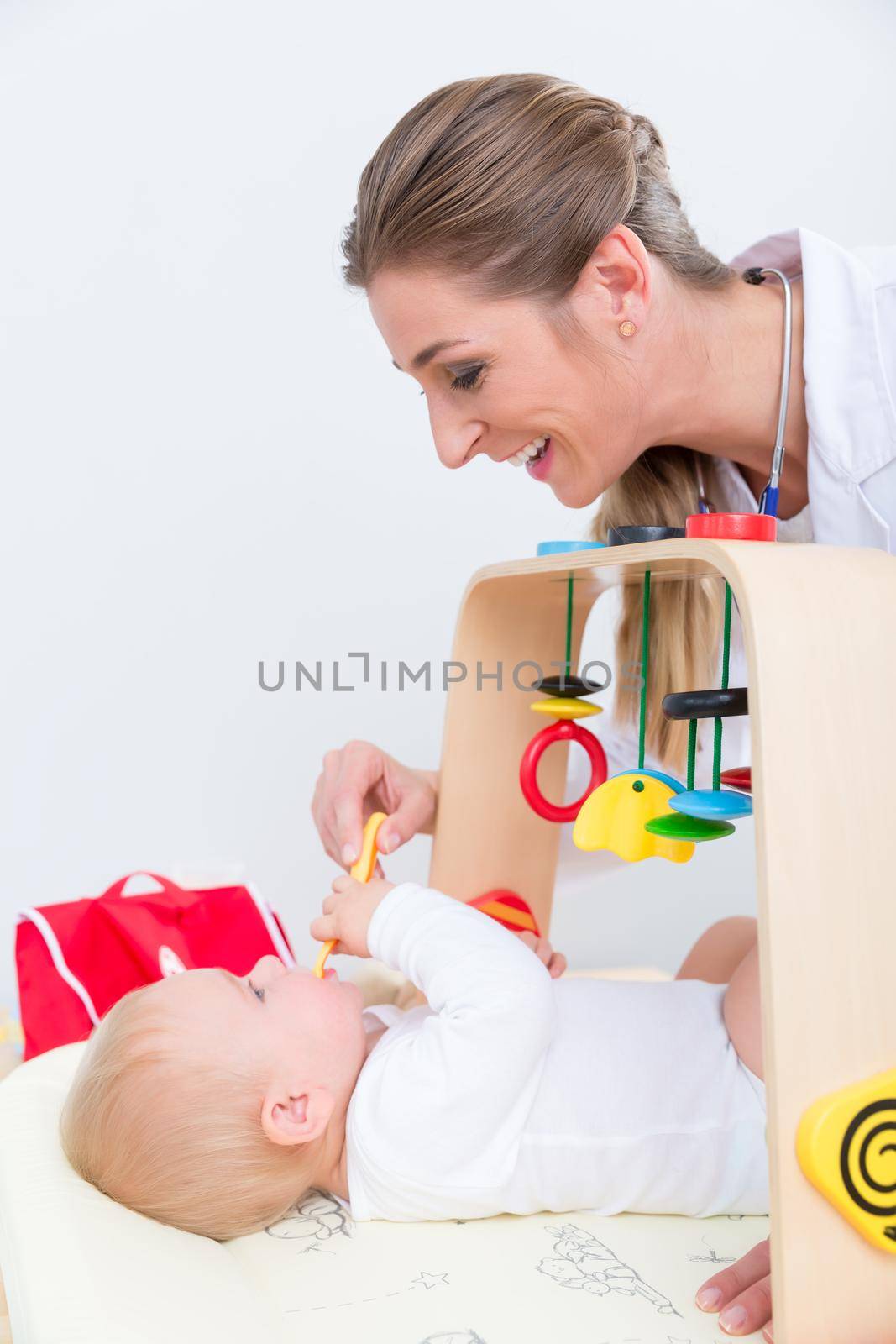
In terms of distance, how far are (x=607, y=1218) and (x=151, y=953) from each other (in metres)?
0.61

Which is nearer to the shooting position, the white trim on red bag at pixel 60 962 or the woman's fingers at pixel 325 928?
the woman's fingers at pixel 325 928

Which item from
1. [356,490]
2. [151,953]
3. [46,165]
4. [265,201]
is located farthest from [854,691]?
[46,165]

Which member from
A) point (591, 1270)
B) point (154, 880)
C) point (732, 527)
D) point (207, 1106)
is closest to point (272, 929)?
point (154, 880)

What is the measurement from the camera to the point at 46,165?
1712 millimetres

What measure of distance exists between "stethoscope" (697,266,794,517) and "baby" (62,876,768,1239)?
→ 0.43 m

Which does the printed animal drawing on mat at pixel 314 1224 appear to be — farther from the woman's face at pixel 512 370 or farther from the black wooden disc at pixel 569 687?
the woman's face at pixel 512 370

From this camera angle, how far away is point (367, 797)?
4.43 ft

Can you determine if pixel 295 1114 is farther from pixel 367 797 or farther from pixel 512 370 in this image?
pixel 512 370

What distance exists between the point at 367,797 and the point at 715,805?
Answer: 0.57 meters

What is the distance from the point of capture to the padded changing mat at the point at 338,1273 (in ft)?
2.68

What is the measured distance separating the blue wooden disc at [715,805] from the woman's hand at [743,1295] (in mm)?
342

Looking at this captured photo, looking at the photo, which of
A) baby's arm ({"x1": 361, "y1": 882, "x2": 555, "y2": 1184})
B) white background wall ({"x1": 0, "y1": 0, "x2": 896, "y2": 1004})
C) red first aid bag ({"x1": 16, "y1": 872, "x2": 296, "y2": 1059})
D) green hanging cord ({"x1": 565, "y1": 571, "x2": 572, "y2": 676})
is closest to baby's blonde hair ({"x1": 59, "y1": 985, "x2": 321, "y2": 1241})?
baby's arm ({"x1": 361, "y1": 882, "x2": 555, "y2": 1184})

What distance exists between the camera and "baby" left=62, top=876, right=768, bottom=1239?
974mm

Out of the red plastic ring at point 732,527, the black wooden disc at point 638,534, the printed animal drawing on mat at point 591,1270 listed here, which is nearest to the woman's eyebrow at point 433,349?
the black wooden disc at point 638,534
